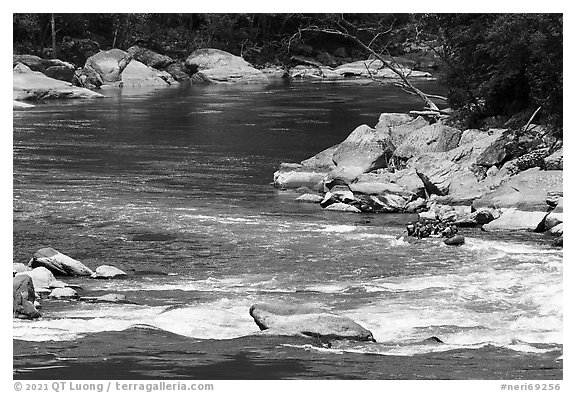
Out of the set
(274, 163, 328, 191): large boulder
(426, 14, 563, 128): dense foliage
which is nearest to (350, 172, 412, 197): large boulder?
(274, 163, 328, 191): large boulder

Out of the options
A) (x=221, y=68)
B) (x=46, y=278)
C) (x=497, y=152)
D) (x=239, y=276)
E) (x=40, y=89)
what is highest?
(x=497, y=152)

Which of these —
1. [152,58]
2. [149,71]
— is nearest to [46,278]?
[149,71]

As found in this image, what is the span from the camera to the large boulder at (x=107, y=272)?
56.4ft

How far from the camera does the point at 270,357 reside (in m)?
12.7

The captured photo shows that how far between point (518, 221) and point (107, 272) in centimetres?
815

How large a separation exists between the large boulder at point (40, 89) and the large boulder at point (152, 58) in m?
13.9

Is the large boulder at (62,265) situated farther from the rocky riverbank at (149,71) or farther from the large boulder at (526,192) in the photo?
the rocky riverbank at (149,71)

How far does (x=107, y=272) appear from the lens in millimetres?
17281

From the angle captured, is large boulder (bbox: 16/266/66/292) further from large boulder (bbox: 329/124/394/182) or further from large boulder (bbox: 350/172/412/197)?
large boulder (bbox: 329/124/394/182)

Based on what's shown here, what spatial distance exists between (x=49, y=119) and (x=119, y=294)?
82.1 feet

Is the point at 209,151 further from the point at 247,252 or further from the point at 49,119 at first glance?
the point at 247,252

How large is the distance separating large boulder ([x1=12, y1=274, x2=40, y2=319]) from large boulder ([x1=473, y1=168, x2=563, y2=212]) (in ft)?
33.1

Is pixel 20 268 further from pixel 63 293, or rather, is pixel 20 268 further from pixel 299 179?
pixel 299 179

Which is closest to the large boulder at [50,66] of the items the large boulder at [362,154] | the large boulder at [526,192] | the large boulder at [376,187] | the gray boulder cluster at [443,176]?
the large boulder at [362,154]
